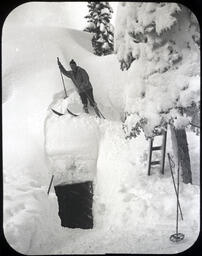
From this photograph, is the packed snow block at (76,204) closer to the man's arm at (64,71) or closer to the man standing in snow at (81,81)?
the man standing in snow at (81,81)

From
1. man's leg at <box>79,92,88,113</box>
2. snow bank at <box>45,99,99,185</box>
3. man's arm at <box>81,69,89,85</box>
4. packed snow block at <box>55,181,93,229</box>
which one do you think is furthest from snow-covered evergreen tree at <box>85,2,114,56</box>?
packed snow block at <box>55,181,93,229</box>

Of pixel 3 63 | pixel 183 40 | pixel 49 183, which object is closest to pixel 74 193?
pixel 49 183

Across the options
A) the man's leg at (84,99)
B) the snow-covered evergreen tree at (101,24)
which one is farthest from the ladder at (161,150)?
the snow-covered evergreen tree at (101,24)

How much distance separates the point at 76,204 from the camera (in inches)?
102

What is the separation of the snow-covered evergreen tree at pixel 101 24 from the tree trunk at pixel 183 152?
0.63m

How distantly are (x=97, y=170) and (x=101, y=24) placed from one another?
2.81ft

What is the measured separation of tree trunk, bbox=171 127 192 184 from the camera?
103 inches

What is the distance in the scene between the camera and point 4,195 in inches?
101

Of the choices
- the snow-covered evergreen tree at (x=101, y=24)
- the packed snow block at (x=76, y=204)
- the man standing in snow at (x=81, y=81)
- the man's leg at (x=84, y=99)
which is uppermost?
the snow-covered evergreen tree at (x=101, y=24)

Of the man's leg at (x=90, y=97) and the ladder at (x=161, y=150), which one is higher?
the man's leg at (x=90, y=97)

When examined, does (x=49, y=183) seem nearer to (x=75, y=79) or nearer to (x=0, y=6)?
(x=75, y=79)

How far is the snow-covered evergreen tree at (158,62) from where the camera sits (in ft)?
8.28

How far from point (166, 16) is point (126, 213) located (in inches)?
45.6

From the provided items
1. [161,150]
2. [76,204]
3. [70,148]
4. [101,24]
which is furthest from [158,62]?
[76,204]
